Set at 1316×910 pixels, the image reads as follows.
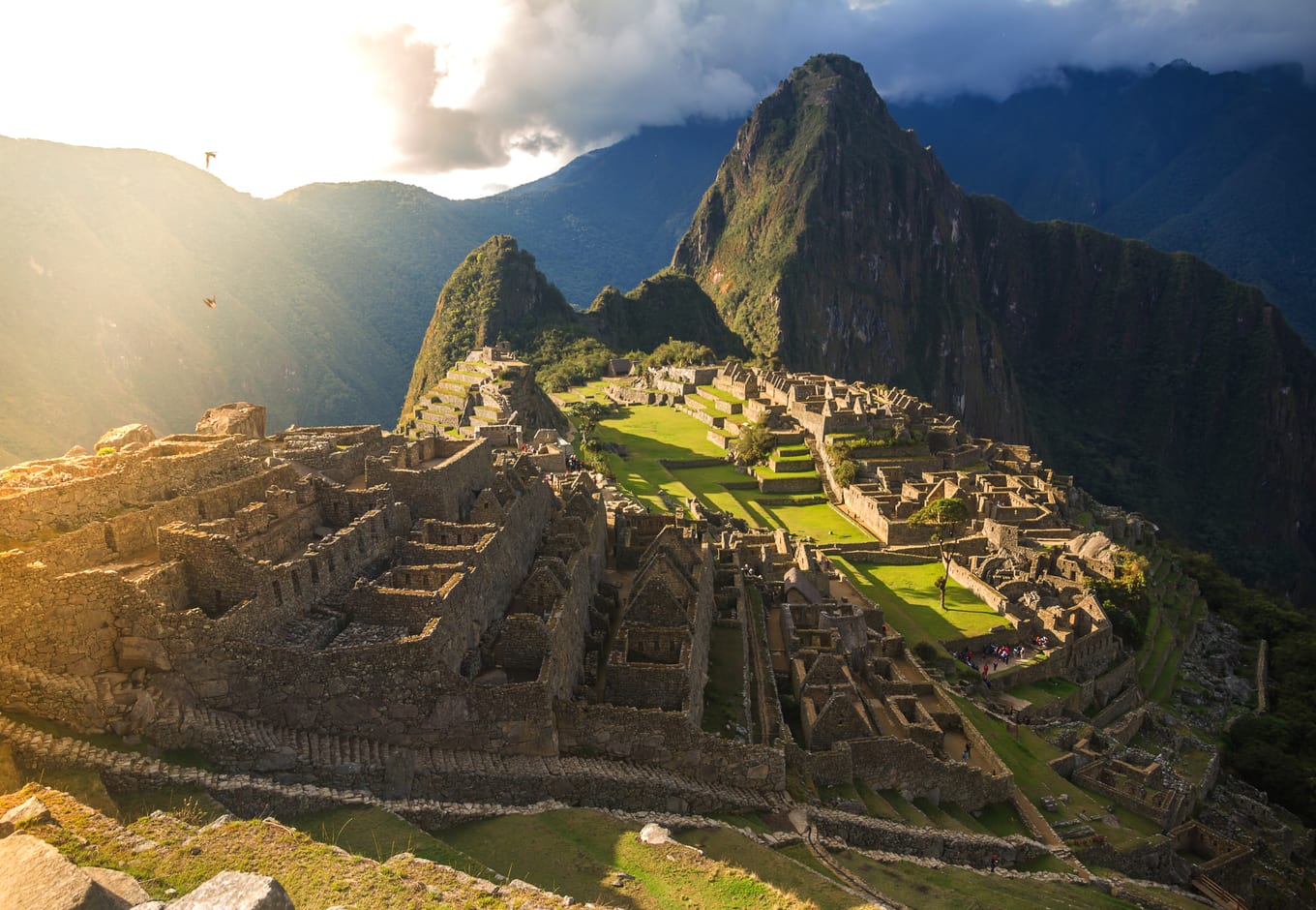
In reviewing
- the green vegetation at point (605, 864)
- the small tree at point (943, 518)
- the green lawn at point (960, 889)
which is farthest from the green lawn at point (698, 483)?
the green vegetation at point (605, 864)

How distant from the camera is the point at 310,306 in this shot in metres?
91.3

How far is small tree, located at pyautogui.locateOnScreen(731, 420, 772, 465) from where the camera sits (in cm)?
6234

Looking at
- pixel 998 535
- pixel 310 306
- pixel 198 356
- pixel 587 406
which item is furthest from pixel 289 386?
pixel 998 535

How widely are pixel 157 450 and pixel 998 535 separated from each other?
136 feet

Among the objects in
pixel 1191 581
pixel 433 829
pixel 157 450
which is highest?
pixel 157 450

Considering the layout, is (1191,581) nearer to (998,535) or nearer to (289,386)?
(998,535)

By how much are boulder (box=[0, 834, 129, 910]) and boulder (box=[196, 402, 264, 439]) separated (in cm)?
1758

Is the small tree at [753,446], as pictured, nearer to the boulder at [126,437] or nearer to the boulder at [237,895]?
the boulder at [126,437]

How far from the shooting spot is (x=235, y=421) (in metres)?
24.9

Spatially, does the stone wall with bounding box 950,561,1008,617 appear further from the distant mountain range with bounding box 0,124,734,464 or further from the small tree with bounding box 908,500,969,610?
the distant mountain range with bounding box 0,124,734,464

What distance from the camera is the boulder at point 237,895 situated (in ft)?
22.7

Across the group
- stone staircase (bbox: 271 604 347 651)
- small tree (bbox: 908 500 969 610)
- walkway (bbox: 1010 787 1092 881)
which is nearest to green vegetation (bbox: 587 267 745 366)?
small tree (bbox: 908 500 969 610)

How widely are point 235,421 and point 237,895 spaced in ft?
67.4

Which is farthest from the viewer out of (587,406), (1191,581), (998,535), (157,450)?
(587,406)
